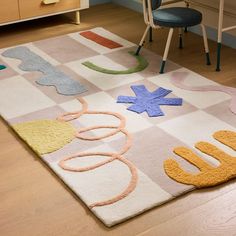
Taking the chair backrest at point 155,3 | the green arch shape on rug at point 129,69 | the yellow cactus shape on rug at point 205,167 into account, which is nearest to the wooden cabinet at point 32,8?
the green arch shape on rug at point 129,69

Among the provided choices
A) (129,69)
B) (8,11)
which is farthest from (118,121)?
(8,11)

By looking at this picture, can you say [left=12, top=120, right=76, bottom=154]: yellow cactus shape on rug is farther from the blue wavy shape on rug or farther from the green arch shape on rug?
the green arch shape on rug

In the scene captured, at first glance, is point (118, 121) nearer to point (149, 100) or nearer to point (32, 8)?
point (149, 100)

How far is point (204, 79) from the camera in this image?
9.93ft

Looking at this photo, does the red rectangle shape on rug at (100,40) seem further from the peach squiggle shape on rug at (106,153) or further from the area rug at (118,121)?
the peach squiggle shape on rug at (106,153)

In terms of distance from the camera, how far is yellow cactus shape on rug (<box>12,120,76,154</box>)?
233cm

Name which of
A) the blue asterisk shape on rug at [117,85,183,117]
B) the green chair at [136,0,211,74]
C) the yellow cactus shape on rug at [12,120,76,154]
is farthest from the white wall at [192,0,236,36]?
the yellow cactus shape on rug at [12,120,76,154]

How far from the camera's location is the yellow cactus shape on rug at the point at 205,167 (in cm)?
208

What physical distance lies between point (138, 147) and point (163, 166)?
0.20 meters

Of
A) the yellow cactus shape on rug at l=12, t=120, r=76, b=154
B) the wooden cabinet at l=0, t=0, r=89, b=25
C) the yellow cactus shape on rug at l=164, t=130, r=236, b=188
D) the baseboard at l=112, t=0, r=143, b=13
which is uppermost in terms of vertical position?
the wooden cabinet at l=0, t=0, r=89, b=25

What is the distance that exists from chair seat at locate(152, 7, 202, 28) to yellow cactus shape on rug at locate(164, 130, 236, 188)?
3.19 ft

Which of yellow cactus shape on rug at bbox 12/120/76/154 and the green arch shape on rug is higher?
the green arch shape on rug

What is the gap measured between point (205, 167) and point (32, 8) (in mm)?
2257


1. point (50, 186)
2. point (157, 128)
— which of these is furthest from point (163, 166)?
point (50, 186)
